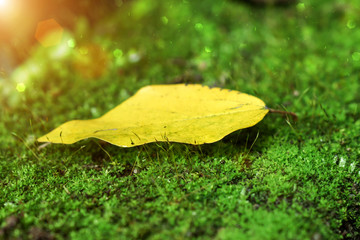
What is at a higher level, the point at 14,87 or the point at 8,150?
the point at 14,87

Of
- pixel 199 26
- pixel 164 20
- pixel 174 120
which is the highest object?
pixel 164 20

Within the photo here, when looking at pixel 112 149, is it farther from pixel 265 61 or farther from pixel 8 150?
pixel 265 61

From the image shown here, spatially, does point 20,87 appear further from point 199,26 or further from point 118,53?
point 199,26

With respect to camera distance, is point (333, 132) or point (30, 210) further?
point (333, 132)

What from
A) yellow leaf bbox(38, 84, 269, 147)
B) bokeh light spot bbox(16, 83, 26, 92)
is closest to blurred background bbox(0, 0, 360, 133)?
bokeh light spot bbox(16, 83, 26, 92)

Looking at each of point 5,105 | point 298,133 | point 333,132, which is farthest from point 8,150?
point 333,132

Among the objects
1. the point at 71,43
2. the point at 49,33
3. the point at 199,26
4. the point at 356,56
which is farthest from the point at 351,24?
the point at 49,33

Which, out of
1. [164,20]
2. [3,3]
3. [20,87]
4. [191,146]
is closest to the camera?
[191,146]
